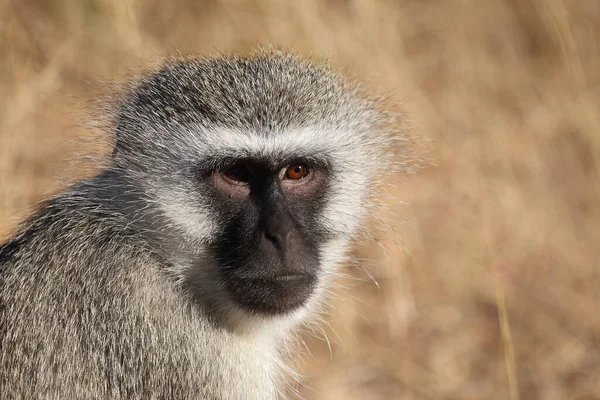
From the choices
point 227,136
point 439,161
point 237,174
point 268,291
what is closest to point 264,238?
point 268,291

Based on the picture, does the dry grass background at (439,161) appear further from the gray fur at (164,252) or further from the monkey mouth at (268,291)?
the monkey mouth at (268,291)

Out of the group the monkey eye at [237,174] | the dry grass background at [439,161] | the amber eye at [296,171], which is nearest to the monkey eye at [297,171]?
the amber eye at [296,171]

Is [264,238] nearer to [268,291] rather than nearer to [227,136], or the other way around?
[268,291]

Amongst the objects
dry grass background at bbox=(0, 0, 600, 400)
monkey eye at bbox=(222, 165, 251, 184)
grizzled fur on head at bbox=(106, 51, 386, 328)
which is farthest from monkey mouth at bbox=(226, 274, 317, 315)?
dry grass background at bbox=(0, 0, 600, 400)

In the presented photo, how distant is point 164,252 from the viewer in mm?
3148

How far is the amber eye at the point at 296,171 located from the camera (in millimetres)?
3244

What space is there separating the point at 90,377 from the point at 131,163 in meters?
0.85

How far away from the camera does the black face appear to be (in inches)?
118

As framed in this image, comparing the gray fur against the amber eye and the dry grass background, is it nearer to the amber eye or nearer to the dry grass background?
the amber eye

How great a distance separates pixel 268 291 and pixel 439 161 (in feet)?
13.1

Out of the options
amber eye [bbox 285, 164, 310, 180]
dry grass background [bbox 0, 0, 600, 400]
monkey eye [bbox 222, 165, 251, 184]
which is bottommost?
dry grass background [bbox 0, 0, 600, 400]

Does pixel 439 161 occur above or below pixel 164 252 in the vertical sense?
below

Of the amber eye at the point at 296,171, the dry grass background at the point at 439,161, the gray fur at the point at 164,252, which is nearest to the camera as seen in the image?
the gray fur at the point at 164,252

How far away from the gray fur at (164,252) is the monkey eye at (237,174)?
2.8 inches
